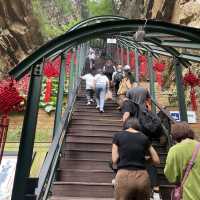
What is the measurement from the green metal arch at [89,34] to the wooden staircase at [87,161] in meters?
2.60

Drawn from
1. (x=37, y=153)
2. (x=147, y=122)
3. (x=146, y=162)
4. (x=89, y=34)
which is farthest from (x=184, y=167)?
(x=37, y=153)

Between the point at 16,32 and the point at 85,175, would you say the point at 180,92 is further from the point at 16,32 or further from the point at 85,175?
the point at 16,32

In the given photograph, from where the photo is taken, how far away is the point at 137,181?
4.34 m

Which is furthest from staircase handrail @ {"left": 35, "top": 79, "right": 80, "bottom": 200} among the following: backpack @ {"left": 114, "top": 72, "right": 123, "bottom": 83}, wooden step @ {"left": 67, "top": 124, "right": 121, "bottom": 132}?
backpack @ {"left": 114, "top": 72, "right": 123, "bottom": 83}

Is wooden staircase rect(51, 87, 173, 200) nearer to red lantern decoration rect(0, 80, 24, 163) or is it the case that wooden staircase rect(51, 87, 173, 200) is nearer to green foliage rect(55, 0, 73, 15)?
red lantern decoration rect(0, 80, 24, 163)

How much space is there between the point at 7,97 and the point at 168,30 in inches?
74.9

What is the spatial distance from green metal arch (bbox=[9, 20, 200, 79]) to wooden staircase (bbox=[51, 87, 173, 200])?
2.60 metres

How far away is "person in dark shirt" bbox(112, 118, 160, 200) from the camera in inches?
171

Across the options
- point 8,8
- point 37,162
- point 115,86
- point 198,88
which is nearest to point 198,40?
point 37,162

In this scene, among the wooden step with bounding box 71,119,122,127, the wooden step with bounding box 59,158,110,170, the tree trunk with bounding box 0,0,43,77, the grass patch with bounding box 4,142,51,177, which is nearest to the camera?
the wooden step with bounding box 59,158,110,170

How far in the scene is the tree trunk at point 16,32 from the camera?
20.8 metres

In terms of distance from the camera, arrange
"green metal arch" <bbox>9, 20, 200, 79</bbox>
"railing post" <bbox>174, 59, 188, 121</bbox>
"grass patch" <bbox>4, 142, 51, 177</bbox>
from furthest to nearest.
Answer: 1. "grass patch" <bbox>4, 142, 51, 177</bbox>
2. "railing post" <bbox>174, 59, 188, 121</bbox>
3. "green metal arch" <bbox>9, 20, 200, 79</bbox>

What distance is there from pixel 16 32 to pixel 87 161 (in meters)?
16.3

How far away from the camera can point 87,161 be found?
7488mm
